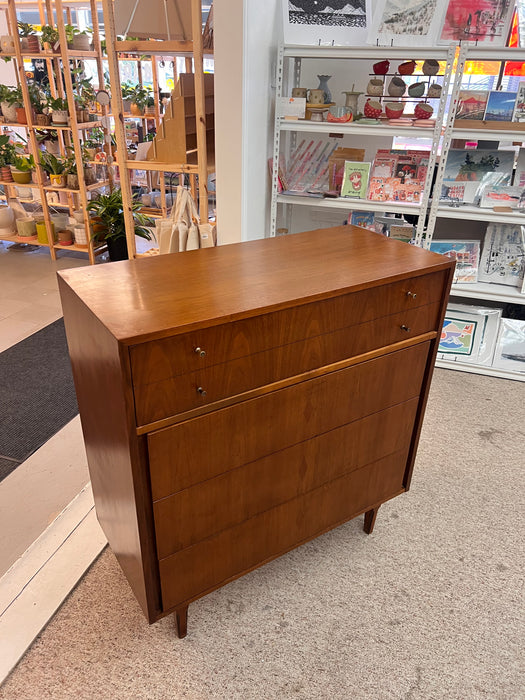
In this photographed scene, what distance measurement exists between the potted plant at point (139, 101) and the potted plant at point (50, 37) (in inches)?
57.8

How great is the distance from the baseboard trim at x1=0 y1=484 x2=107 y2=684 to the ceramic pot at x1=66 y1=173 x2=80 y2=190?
333 centimetres

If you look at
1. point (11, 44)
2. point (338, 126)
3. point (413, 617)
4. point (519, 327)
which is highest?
point (11, 44)

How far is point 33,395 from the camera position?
2.80 meters

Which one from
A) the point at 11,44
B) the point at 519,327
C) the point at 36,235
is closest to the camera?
the point at 519,327

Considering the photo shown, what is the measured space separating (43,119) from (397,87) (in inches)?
128

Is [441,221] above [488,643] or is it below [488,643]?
above

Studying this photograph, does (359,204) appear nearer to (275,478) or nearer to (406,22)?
(406,22)

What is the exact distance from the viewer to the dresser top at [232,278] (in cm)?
116

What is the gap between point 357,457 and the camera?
1.71m

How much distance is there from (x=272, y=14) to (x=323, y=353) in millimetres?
2156

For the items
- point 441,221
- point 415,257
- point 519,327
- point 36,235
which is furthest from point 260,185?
point 36,235

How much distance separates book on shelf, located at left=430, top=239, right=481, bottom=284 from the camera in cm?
300

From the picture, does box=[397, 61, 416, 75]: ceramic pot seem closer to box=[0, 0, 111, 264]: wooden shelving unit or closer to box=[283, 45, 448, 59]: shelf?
box=[283, 45, 448, 59]: shelf

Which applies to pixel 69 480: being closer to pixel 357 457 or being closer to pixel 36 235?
pixel 357 457
